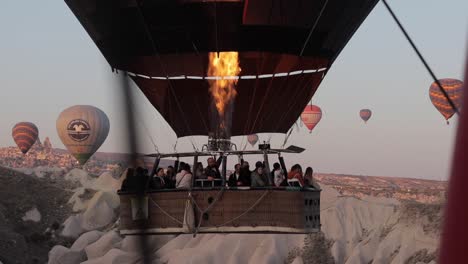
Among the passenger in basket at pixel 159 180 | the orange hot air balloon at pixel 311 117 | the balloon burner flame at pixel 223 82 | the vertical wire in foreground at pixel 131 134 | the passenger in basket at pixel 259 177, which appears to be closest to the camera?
the vertical wire in foreground at pixel 131 134

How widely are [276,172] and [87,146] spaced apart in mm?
38719

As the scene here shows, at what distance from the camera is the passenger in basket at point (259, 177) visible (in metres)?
12.0

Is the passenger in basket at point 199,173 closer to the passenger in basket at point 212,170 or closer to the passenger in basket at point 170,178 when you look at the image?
the passenger in basket at point 212,170

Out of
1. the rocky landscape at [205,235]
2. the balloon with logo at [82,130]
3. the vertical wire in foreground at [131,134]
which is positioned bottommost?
the rocky landscape at [205,235]

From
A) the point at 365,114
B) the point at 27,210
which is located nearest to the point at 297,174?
the point at 365,114

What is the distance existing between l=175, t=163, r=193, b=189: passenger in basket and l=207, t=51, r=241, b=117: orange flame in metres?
5.55

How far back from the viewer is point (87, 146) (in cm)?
5012

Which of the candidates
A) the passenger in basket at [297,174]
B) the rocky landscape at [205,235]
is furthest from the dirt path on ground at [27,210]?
the passenger in basket at [297,174]

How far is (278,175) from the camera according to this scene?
12242 mm

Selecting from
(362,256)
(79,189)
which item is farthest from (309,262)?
(79,189)

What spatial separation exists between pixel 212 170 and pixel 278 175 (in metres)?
0.83

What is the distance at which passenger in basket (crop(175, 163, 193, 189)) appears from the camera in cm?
1208

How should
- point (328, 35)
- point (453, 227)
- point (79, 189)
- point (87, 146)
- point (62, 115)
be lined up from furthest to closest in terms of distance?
point (79, 189)
point (62, 115)
point (87, 146)
point (328, 35)
point (453, 227)

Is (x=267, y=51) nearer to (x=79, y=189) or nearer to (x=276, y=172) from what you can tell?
(x=276, y=172)
